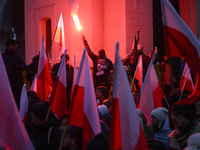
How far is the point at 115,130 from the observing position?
3.08 m

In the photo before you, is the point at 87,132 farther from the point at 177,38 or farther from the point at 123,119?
the point at 177,38

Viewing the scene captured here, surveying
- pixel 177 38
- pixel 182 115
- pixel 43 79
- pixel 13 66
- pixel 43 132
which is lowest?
pixel 43 132

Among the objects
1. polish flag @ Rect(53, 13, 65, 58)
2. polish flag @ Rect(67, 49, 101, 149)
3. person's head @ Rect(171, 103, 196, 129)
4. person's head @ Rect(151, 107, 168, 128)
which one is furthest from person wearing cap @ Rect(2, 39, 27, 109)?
person's head @ Rect(171, 103, 196, 129)

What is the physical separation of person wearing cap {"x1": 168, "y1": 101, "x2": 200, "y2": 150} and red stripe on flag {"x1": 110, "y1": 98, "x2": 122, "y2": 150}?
0.79 m

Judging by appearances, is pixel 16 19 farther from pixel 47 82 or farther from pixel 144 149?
pixel 144 149

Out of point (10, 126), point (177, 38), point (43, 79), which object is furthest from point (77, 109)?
point (43, 79)

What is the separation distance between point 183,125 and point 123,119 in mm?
859

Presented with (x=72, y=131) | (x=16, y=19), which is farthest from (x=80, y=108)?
(x=16, y=19)

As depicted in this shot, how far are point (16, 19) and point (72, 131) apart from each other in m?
19.2

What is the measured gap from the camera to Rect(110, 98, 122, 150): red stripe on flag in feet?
9.87

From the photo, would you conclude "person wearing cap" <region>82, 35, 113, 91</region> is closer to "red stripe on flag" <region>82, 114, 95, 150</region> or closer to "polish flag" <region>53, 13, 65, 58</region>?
"polish flag" <region>53, 13, 65, 58</region>

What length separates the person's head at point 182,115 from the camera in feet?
11.7

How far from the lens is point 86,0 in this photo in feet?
36.6

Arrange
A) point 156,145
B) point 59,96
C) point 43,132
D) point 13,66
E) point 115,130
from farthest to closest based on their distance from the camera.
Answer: point 13,66 < point 59,96 < point 43,132 < point 115,130 < point 156,145
